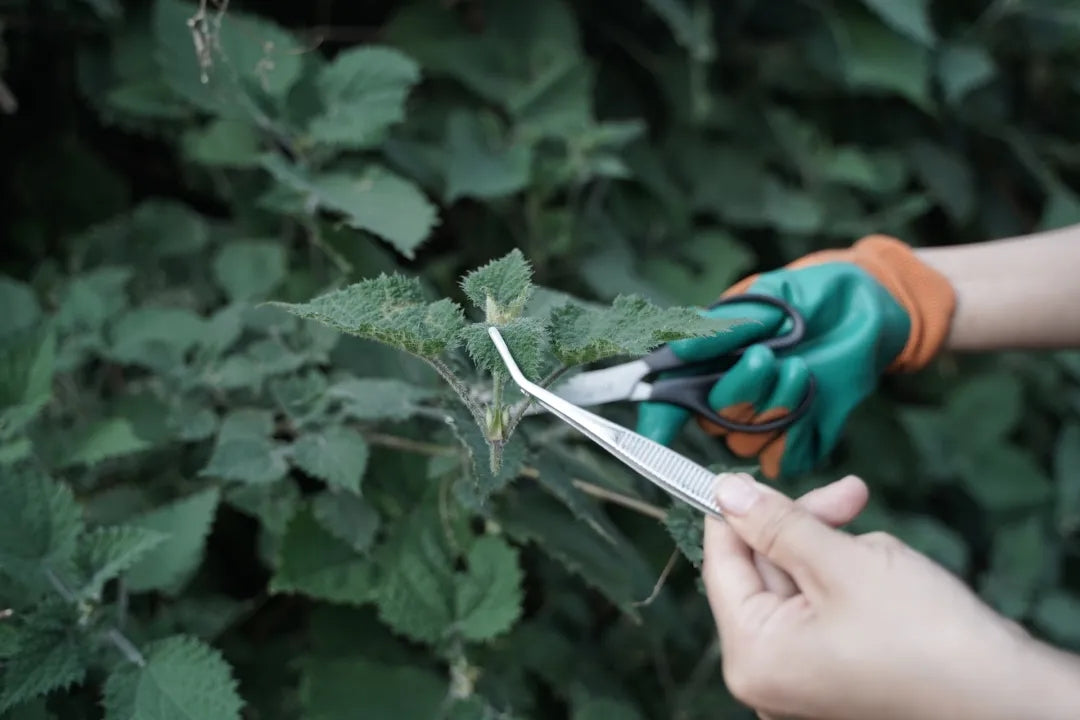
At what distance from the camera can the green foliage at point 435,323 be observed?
98 cm

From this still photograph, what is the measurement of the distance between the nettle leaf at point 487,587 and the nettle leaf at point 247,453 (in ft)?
0.83

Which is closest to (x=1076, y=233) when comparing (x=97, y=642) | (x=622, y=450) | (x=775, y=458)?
(x=775, y=458)

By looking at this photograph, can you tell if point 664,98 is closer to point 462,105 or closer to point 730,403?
point 462,105

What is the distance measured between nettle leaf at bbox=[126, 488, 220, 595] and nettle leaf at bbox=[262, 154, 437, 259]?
0.39 m

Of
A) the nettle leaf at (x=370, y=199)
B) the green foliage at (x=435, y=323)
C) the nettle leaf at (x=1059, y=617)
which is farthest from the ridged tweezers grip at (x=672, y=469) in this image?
the nettle leaf at (x=1059, y=617)

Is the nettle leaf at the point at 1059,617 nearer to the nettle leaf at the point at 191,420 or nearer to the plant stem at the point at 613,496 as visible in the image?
the plant stem at the point at 613,496

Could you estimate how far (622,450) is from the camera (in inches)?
34.2


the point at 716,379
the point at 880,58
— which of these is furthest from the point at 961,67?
the point at 716,379

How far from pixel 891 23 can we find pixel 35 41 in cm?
161

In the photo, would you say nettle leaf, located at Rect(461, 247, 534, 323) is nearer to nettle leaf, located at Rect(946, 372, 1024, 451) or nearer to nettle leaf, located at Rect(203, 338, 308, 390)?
nettle leaf, located at Rect(203, 338, 308, 390)

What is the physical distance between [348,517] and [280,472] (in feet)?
0.42

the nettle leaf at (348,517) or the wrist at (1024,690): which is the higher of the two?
the wrist at (1024,690)

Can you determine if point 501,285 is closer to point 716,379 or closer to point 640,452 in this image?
point 640,452

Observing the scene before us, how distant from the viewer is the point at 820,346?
3.86 feet
